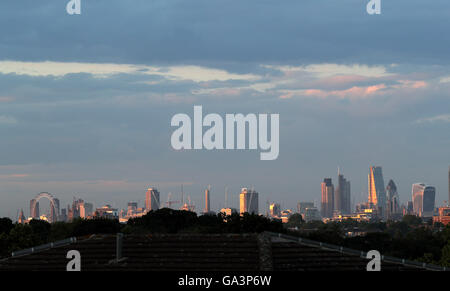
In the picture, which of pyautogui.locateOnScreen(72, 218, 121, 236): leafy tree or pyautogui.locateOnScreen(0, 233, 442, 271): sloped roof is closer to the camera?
pyautogui.locateOnScreen(0, 233, 442, 271): sloped roof

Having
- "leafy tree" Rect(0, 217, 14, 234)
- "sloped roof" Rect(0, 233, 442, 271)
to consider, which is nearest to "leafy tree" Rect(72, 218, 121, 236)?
"leafy tree" Rect(0, 217, 14, 234)

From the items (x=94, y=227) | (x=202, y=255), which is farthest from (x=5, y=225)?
(x=202, y=255)

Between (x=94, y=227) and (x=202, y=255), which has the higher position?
(x=202, y=255)

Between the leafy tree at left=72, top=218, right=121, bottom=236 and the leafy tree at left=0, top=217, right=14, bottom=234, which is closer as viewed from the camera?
the leafy tree at left=0, top=217, right=14, bottom=234

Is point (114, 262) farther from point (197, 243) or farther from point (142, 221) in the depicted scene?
point (142, 221)

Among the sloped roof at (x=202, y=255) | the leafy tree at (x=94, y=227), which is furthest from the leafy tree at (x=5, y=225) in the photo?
the sloped roof at (x=202, y=255)

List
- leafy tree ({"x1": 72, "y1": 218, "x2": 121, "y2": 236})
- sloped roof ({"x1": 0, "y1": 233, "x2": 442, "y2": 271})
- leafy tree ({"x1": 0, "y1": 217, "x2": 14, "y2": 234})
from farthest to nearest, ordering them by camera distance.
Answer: leafy tree ({"x1": 72, "y1": 218, "x2": 121, "y2": 236}) → leafy tree ({"x1": 0, "y1": 217, "x2": 14, "y2": 234}) → sloped roof ({"x1": 0, "y1": 233, "x2": 442, "y2": 271})

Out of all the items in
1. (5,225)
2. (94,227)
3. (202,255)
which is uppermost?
(202,255)

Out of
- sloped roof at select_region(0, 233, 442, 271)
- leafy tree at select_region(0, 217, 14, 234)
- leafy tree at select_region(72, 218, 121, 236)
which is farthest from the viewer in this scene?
leafy tree at select_region(72, 218, 121, 236)

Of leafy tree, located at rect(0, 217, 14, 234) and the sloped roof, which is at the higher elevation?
the sloped roof

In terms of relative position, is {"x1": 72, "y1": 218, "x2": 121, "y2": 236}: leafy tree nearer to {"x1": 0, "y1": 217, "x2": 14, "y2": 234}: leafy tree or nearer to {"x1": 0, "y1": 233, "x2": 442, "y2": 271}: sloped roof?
{"x1": 0, "y1": 217, "x2": 14, "y2": 234}: leafy tree

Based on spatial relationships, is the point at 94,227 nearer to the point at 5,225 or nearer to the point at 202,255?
the point at 5,225
